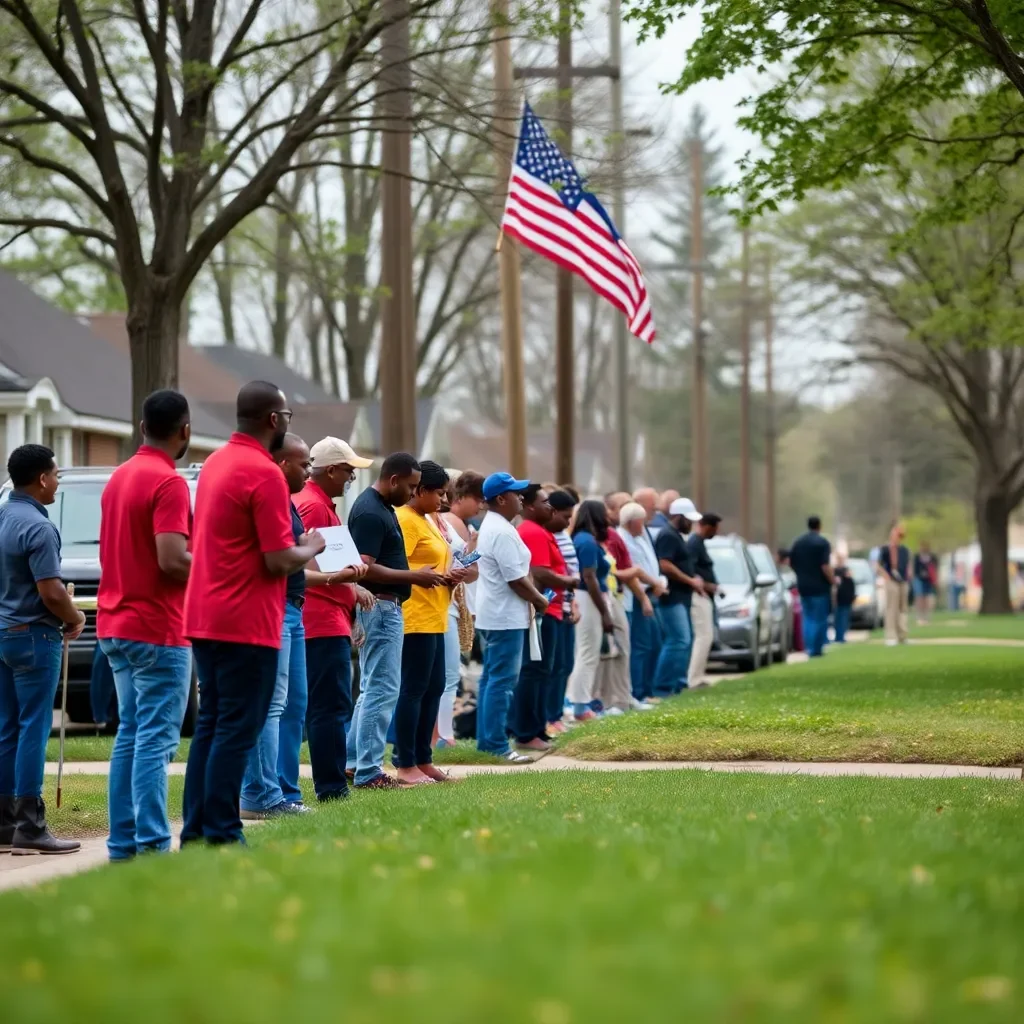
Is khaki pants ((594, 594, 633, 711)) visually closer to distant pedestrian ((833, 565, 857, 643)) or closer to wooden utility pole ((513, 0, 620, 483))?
wooden utility pole ((513, 0, 620, 483))

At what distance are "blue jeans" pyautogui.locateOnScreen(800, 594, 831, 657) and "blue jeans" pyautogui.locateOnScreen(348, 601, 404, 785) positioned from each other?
57.0ft

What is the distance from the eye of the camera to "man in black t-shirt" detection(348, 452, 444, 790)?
11023 millimetres

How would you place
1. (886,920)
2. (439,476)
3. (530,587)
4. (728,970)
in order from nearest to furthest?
(728,970) < (886,920) < (439,476) < (530,587)

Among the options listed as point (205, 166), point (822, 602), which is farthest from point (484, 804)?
point (822, 602)

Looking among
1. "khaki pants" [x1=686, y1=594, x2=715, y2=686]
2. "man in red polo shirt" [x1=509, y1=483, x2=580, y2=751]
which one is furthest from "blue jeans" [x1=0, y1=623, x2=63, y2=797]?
"khaki pants" [x1=686, y1=594, x2=715, y2=686]

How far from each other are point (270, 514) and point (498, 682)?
5669 millimetres

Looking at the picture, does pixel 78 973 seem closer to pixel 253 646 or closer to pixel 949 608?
pixel 253 646

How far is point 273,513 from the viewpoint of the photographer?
26.5ft

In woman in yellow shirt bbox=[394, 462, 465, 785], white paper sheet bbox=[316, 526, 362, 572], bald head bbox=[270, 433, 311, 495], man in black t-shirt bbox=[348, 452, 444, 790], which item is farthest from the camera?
woman in yellow shirt bbox=[394, 462, 465, 785]

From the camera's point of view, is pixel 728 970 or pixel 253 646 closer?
pixel 728 970

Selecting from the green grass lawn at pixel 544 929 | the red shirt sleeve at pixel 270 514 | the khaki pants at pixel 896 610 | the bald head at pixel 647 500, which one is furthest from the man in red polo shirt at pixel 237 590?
the khaki pants at pixel 896 610

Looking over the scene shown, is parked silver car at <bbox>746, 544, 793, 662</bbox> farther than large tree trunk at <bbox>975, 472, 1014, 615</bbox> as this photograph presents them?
No

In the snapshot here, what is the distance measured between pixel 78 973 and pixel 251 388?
3922 mm

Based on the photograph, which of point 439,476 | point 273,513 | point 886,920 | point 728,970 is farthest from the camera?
point 439,476
